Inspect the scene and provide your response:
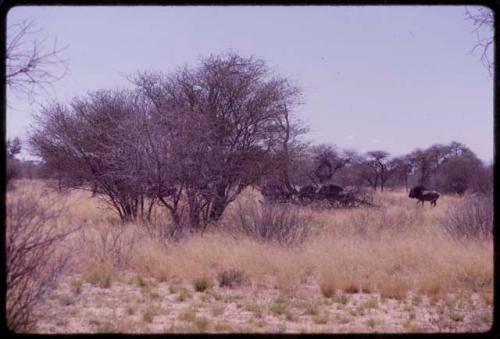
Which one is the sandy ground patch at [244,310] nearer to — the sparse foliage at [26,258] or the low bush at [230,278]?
the low bush at [230,278]

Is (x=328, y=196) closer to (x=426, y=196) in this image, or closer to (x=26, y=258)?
(x=426, y=196)

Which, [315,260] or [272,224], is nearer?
[315,260]

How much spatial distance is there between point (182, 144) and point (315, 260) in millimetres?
4155

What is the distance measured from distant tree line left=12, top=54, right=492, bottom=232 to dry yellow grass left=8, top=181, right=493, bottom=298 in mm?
1536

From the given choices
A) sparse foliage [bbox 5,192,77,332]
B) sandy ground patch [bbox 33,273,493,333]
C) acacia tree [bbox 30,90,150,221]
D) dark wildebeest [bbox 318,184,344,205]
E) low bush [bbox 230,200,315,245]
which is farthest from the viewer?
dark wildebeest [bbox 318,184,344,205]

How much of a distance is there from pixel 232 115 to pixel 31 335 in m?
9.13

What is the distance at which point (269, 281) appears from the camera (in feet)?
27.4

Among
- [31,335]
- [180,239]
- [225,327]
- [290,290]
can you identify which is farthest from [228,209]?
[31,335]

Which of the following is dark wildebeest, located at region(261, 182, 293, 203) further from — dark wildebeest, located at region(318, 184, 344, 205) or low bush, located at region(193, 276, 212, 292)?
low bush, located at region(193, 276, 212, 292)

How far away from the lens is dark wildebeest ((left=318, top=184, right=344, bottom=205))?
772 inches

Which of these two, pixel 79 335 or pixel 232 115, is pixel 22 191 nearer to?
pixel 79 335

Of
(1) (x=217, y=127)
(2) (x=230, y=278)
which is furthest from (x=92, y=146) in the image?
(2) (x=230, y=278)

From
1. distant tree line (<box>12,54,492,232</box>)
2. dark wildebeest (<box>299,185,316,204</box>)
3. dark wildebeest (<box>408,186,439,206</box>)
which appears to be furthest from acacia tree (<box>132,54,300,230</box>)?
dark wildebeest (<box>408,186,439,206</box>)

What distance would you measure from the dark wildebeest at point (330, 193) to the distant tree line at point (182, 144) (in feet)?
8.19
